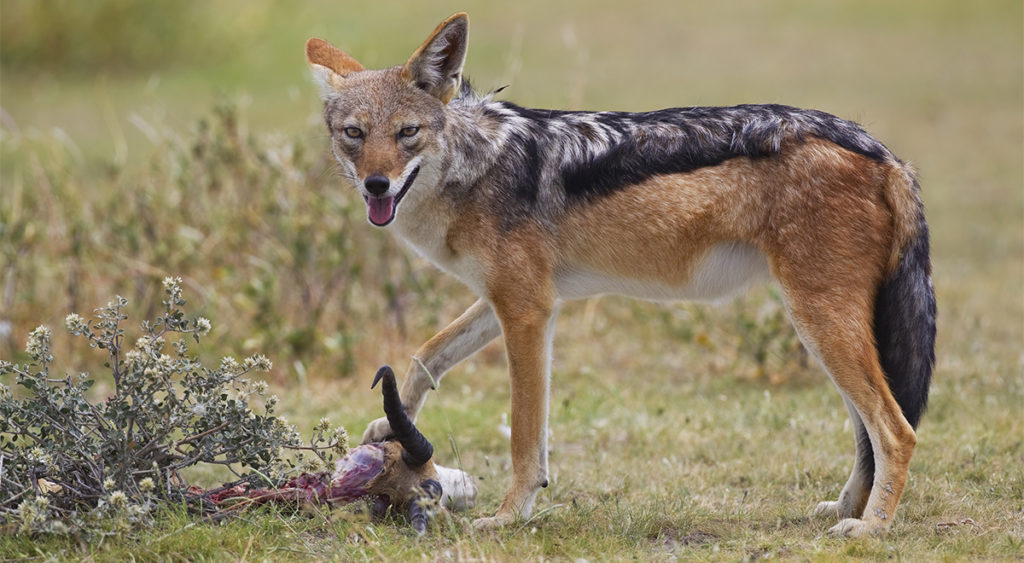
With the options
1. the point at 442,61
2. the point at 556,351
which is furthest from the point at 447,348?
the point at 556,351

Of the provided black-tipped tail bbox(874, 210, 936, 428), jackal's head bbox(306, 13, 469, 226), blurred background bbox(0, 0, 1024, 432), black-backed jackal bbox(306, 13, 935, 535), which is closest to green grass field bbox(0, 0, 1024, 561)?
blurred background bbox(0, 0, 1024, 432)

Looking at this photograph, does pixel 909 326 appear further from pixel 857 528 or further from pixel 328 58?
pixel 328 58

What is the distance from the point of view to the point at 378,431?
17.1 feet

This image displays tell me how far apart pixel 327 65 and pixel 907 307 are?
2896 millimetres

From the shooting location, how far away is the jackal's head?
484cm

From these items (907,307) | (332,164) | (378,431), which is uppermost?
(332,164)

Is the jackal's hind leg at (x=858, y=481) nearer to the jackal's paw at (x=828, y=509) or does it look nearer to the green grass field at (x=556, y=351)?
the jackal's paw at (x=828, y=509)

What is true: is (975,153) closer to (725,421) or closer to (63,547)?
(725,421)

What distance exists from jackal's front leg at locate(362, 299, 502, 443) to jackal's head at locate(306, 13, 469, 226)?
2.50ft

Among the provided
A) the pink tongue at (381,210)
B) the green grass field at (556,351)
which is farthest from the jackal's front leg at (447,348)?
the pink tongue at (381,210)

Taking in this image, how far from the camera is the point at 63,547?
439cm

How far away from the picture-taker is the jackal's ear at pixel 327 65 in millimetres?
5309

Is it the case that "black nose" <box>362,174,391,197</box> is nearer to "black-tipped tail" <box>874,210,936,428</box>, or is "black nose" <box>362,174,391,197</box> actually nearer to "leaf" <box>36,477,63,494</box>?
"leaf" <box>36,477,63,494</box>

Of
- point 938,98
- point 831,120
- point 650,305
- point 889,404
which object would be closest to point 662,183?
point 831,120
